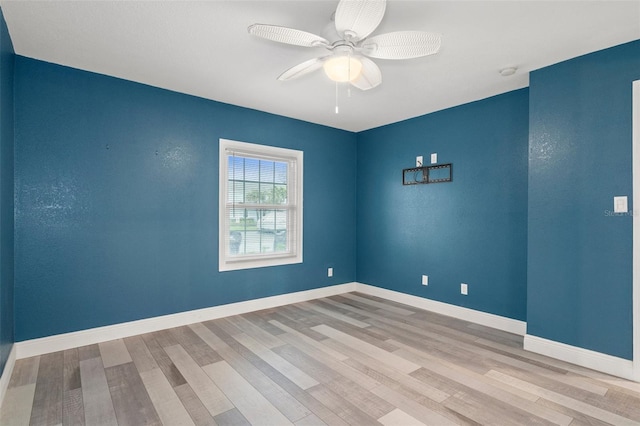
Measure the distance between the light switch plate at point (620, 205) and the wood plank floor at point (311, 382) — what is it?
129 cm

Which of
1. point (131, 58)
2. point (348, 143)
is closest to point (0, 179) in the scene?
point (131, 58)

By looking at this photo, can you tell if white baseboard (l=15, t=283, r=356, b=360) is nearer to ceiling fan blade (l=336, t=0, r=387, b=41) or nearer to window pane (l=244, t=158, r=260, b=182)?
window pane (l=244, t=158, r=260, b=182)

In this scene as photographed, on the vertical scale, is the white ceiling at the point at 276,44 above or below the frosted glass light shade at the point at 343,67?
above

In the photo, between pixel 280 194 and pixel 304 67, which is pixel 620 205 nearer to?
pixel 304 67

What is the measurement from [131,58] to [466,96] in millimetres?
3396

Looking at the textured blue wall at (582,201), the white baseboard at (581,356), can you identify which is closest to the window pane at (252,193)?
the textured blue wall at (582,201)

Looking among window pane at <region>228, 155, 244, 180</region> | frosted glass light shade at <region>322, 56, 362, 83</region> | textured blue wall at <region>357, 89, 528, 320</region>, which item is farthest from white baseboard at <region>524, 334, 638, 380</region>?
window pane at <region>228, 155, 244, 180</region>

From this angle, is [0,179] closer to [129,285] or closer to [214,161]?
[129,285]

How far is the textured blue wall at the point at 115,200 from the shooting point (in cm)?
285

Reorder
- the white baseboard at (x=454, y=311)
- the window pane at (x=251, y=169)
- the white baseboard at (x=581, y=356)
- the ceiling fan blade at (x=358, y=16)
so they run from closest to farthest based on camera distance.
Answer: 1. the ceiling fan blade at (x=358, y=16)
2. the white baseboard at (x=581, y=356)
3. the white baseboard at (x=454, y=311)
4. the window pane at (x=251, y=169)

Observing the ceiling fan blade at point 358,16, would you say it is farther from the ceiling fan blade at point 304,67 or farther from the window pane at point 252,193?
the window pane at point 252,193

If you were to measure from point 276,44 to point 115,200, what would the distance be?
7.08ft

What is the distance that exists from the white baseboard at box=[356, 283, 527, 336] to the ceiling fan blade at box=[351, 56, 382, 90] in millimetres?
2846

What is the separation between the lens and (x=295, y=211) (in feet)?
15.2
